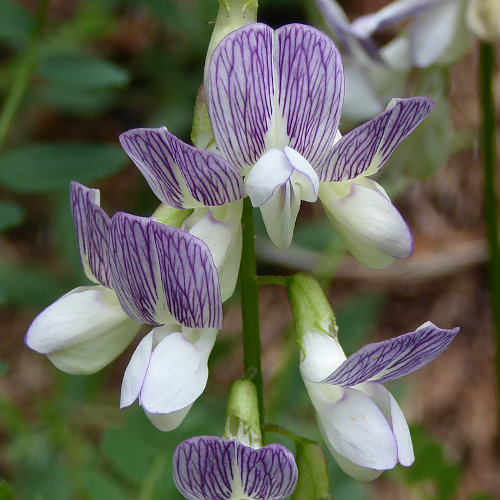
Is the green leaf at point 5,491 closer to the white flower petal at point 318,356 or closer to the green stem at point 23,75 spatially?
the white flower petal at point 318,356

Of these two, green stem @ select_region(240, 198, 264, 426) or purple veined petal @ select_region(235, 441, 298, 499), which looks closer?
purple veined petal @ select_region(235, 441, 298, 499)

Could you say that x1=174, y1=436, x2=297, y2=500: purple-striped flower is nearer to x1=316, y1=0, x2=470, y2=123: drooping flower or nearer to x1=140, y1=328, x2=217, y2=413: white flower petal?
x1=140, y1=328, x2=217, y2=413: white flower petal

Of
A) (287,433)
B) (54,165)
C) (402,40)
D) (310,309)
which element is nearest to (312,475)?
(287,433)

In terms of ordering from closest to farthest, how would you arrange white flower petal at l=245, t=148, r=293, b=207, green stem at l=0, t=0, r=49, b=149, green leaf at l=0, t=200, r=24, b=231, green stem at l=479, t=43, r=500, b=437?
white flower petal at l=245, t=148, r=293, b=207
green leaf at l=0, t=200, r=24, b=231
green stem at l=0, t=0, r=49, b=149
green stem at l=479, t=43, r=500, b=437

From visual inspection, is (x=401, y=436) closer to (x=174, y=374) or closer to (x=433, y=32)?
(x=174, y=374)

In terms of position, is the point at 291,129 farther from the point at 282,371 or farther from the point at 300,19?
the point at 300,19

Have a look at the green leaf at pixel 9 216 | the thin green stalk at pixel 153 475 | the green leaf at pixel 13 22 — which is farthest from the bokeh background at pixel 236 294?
the thin green stalk at pixel 153 475

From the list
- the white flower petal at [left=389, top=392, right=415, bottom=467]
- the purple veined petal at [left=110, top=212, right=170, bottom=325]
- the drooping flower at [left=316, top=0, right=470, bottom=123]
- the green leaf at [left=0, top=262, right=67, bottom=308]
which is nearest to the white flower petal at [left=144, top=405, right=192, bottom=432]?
the purple veined petal at [left=110, top=212, right=170, bottom=325]
